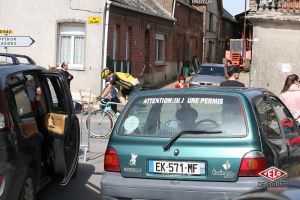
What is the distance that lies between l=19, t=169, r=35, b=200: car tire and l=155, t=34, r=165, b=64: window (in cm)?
2434

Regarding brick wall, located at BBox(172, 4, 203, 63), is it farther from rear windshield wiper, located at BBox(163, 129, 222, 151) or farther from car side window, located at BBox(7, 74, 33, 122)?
rear windshield wiper, located at BBox(163, 129, 222, 151)

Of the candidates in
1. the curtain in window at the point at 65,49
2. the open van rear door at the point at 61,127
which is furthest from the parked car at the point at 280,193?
the curtain in window at the point at 65,49

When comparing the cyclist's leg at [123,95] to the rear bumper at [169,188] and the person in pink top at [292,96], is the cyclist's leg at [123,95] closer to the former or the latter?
the person in pink top at [292,96]

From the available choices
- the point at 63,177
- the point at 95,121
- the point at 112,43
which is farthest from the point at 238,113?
the point at 112,43

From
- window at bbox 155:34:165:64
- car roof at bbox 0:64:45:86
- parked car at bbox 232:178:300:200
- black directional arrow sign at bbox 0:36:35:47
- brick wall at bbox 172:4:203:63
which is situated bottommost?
parked car at bbox 232:178:300:200

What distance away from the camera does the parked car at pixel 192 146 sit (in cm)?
491

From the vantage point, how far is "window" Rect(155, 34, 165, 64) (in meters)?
30.2

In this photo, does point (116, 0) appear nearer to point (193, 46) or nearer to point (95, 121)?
point (95, 121)

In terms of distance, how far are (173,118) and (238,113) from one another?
27.1 inches

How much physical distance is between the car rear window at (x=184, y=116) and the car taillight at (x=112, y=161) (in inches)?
8.8

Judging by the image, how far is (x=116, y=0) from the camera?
21281 mm

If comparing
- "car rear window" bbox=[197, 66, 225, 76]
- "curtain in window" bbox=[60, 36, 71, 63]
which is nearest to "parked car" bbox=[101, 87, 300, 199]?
"curtain in window" bbox=[60, 36, 71, 63]

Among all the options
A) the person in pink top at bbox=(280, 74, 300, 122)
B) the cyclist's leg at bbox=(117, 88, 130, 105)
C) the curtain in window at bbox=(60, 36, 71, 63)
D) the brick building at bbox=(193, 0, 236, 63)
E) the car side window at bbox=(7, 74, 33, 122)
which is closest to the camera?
the car side window at bbox=(7, 74, 33, 122)

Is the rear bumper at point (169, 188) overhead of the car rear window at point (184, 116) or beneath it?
beneath
